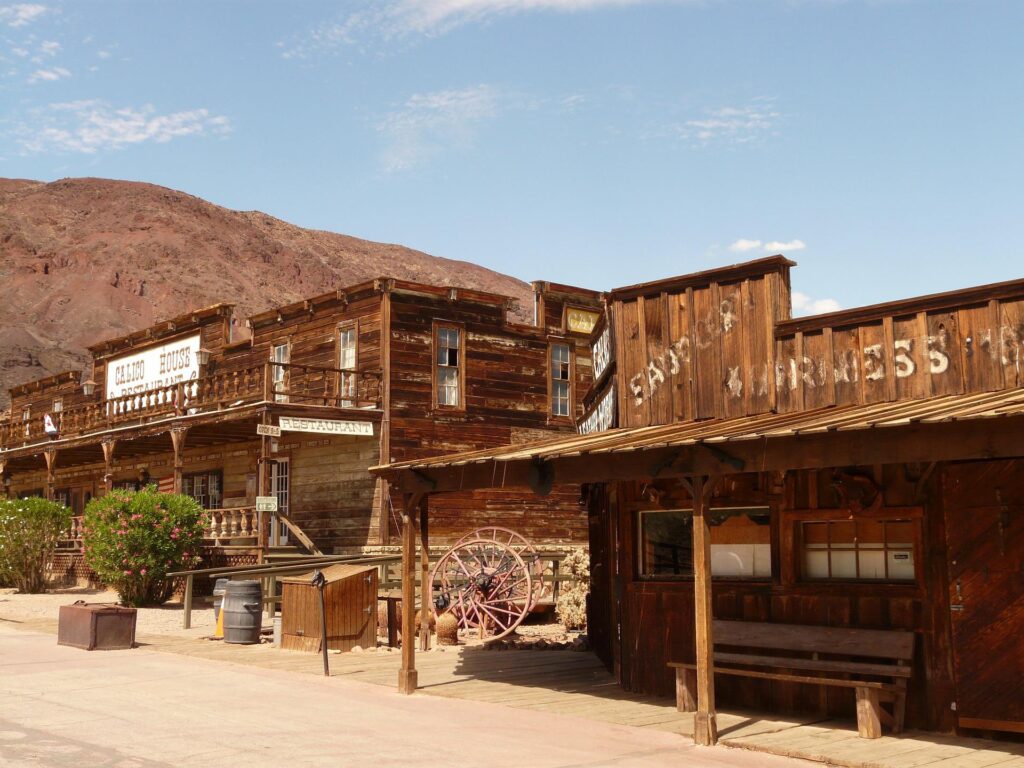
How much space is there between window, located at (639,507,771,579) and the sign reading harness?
40.4ft

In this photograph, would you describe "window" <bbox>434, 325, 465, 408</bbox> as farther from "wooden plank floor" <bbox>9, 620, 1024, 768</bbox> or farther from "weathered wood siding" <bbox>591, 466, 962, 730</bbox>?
"weathered wood siding" <bbox>591, 466, 962, 730</bbox>

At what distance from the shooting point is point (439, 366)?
2506cm

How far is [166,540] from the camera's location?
22.0 m

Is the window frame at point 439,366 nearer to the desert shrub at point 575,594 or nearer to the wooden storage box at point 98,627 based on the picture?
the desert shrub at point 575,594

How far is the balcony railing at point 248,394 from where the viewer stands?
78.9ft

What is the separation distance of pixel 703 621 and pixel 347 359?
17.5 meters

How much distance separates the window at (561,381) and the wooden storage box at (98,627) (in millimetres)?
13379

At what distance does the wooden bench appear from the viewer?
8.82 m

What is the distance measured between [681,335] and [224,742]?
610cm

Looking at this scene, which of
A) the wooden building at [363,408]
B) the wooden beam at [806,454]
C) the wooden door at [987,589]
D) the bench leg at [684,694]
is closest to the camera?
the wooden beam at [806,454]

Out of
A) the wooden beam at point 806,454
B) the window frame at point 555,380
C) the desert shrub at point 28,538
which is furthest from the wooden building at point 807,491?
the desert shrub at point 28,538

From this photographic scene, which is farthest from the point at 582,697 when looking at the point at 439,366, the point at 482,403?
the point at 482,403

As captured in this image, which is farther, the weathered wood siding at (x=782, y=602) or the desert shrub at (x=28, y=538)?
the desert shrub at (x=28, y=538)

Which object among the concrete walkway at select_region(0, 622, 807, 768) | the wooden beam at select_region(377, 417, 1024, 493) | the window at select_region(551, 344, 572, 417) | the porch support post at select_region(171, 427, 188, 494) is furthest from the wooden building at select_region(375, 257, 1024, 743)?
the window at select_region(551, 344, 572, 417)
